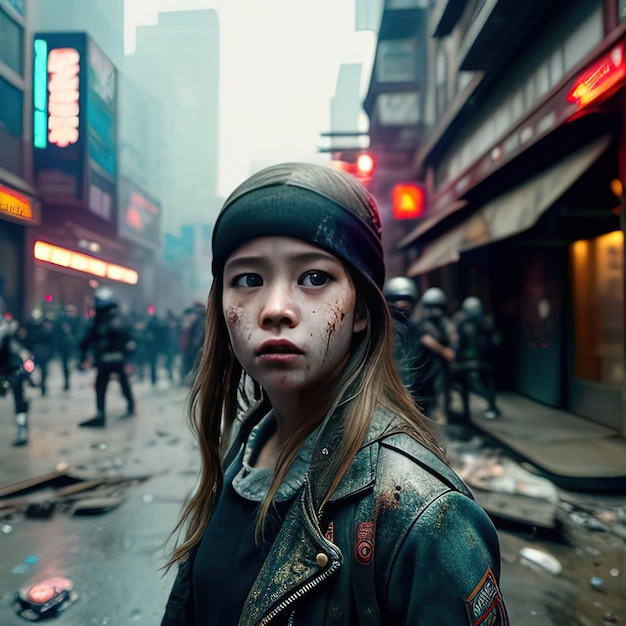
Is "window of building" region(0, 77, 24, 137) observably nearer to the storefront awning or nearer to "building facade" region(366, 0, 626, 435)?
"building facade" region(366, 0, 626, 435)

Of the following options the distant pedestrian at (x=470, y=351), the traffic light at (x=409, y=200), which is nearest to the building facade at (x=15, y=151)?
the distant pedestrian at (x=470, y=351)

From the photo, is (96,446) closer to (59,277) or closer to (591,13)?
(59,277)

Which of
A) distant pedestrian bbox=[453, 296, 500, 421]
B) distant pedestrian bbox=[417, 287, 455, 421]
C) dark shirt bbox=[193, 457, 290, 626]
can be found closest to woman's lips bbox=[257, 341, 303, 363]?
dark shirt bbox=[193, 457, 290, 626]

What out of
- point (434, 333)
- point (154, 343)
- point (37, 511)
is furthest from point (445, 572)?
point (154, 343)

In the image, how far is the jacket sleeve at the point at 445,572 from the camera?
0.79m

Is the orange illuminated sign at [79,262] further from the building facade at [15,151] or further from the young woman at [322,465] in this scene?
the young woman at [322,465]

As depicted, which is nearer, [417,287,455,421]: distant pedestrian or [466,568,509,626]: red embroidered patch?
[466,568,509,626]: red embroidered patch

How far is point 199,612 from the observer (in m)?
1.12

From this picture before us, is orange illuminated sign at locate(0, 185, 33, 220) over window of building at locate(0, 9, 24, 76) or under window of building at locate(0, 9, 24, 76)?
under

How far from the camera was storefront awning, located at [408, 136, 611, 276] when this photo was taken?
5148mm

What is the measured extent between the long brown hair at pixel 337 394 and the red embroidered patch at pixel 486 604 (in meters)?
0.24

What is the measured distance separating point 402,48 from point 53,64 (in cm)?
1676

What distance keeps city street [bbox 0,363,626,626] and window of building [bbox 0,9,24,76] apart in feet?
3.84

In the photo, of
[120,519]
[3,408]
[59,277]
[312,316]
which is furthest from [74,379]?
[312,316]
